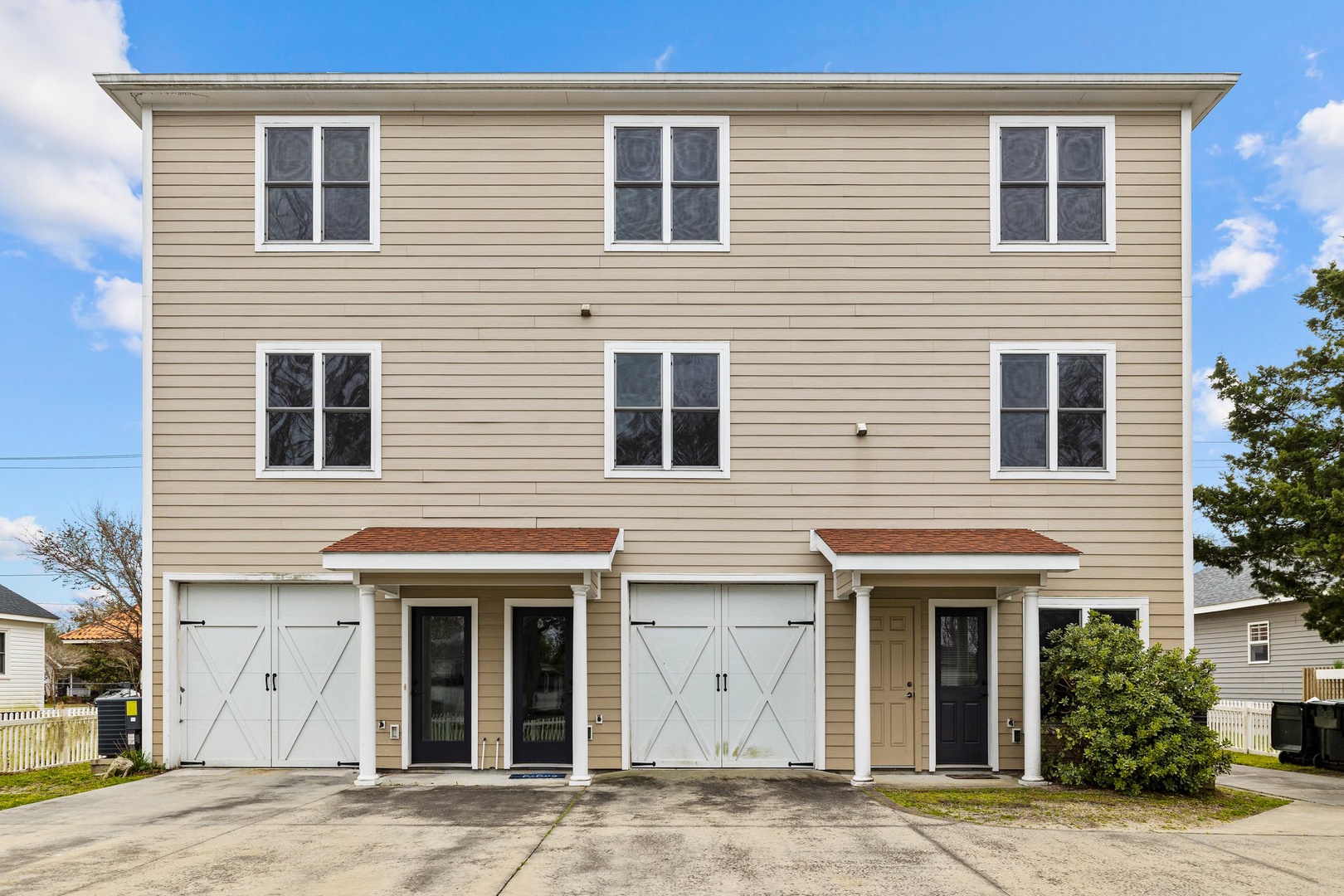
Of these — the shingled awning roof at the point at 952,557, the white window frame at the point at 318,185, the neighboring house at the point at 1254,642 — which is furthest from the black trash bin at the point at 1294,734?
the white window frame at the point at 318,185

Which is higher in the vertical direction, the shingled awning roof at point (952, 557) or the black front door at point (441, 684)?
the shingled awning roof at point (952, 557)

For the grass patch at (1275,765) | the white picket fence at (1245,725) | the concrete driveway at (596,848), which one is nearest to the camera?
the concrete driveway at (596,848)

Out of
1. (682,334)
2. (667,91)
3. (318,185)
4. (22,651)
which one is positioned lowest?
(22,651)

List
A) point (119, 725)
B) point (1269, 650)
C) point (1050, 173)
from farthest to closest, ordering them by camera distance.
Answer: point (1269, 650)
point (1050, 173)
point (119, 725)

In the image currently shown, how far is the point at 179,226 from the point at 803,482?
8392mm

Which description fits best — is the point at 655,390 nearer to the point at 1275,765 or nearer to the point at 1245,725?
the point at 1275,765

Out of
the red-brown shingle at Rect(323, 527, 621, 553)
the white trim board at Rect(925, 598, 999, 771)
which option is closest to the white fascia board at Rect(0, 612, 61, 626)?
the red-brown shingle at Rect(323, 527, 621, 553)

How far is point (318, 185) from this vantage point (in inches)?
448

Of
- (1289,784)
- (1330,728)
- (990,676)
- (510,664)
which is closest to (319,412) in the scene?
(510,664)

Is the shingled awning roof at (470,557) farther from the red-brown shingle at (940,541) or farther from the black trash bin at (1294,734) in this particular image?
the black trash bin at (1294,734)

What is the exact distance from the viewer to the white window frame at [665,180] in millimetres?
11289

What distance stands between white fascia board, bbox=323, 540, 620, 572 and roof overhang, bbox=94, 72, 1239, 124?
564 cm

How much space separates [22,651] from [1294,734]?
1206 inches

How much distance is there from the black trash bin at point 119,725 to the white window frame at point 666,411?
6.42 meters
